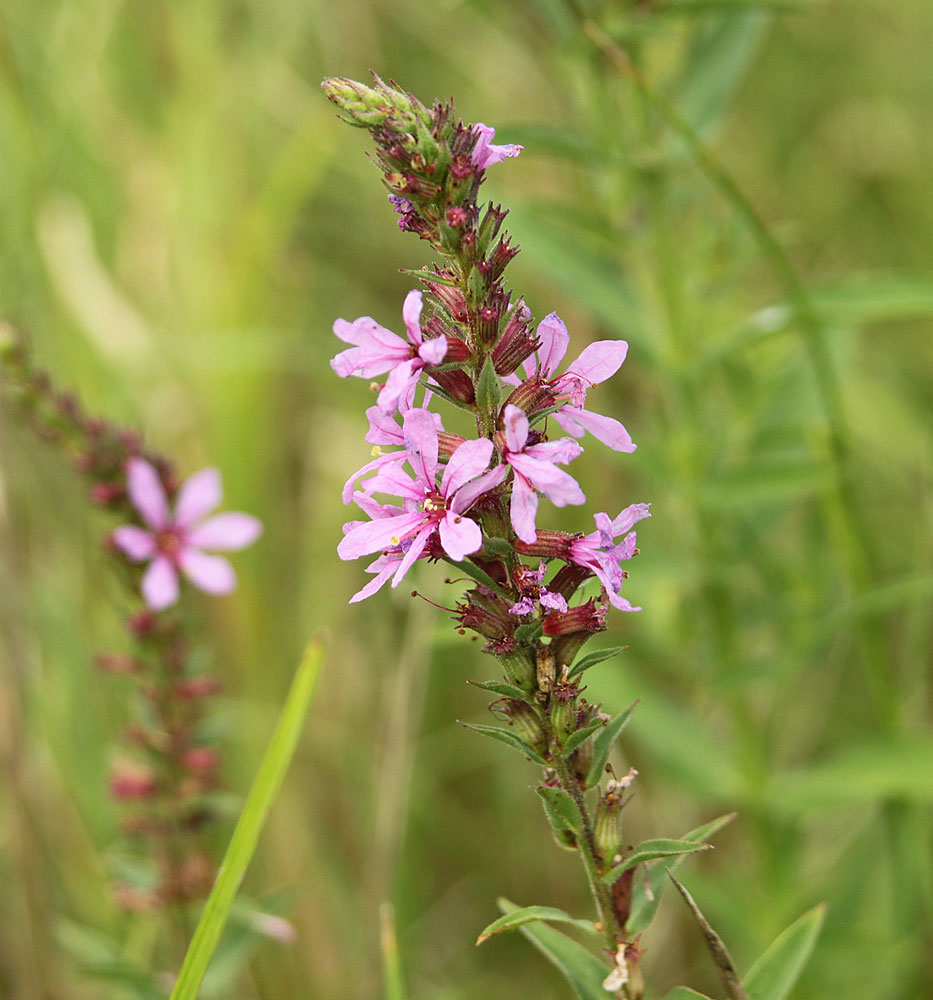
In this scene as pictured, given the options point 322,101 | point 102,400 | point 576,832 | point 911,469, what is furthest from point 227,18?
point 576,832

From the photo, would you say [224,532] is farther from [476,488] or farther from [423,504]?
[476,488]

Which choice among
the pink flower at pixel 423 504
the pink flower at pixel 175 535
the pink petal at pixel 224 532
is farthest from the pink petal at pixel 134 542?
the pink flower at pixel 423 504

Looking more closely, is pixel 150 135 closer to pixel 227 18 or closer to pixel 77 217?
pixel 77 217

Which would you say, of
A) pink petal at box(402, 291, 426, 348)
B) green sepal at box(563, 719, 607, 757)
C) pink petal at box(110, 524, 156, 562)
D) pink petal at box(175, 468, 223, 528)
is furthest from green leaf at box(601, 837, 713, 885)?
pink petal at box(175, 468, 223, 528)

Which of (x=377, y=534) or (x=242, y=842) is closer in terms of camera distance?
(x=377, y=534)

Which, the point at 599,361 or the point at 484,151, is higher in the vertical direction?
the point at 484,151

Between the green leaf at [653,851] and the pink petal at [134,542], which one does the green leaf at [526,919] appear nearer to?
the green leaf at [653,851]

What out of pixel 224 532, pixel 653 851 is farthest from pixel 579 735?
pixel 224 532
